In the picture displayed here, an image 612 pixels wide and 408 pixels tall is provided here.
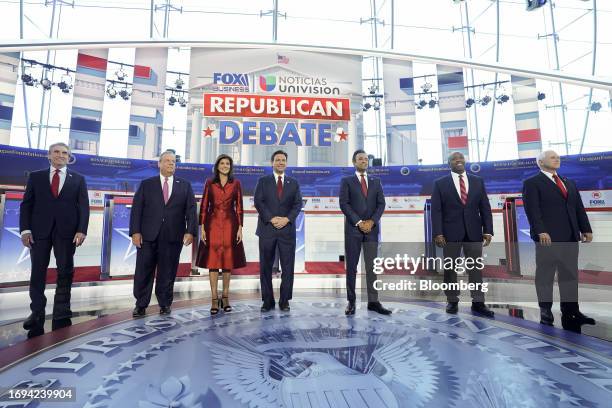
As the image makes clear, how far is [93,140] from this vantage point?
614 cm

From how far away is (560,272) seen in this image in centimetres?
260

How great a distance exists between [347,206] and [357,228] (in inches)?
9.1

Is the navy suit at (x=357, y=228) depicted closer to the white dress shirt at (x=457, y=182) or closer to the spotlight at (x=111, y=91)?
the white dress shirt at (x=457, y=182)

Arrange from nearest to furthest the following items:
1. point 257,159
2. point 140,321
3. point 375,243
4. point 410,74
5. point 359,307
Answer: point 140,321 → point 375,243 → point 359,307 → point 257,159 → point 410,74

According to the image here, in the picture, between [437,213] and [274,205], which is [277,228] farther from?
[437,213]

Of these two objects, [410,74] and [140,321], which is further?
[410,74]

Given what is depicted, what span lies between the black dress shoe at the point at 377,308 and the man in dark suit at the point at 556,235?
126 centimetres

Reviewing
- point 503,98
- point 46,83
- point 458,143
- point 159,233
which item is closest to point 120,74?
point 46,83

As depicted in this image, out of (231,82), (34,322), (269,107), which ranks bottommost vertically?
(34,322)

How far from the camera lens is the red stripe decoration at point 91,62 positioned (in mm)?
6410

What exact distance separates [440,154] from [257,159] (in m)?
4.00

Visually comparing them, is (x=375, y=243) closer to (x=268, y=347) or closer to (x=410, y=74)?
(x=268, y=347)

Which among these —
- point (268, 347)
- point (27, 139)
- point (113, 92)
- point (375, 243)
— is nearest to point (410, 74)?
point (375, 243)

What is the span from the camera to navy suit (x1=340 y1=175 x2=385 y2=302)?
286 centimetres
